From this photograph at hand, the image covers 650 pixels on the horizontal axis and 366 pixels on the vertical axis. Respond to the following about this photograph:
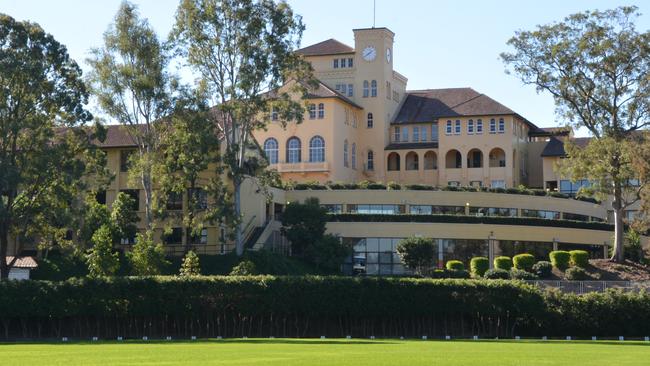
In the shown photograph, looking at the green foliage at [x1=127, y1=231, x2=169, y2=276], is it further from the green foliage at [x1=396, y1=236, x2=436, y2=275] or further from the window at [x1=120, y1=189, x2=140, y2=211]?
the green foliage at [x1=396, y1=236, x2=436, y2=275]

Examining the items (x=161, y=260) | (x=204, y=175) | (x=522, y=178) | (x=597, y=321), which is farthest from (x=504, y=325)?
(x=522, y=178)

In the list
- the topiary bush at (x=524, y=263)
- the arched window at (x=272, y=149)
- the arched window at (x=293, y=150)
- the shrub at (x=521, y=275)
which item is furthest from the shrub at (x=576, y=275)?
the arched window at (x=272, y=149)

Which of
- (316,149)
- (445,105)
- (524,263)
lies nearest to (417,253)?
(524,263)

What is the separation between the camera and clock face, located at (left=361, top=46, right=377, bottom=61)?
97.4 metres

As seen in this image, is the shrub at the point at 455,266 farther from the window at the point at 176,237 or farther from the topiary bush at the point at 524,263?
the window at the point at 176,237

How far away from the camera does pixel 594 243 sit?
82.2 metres

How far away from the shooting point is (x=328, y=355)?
3072 cm

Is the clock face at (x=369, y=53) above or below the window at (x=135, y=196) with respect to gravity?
above

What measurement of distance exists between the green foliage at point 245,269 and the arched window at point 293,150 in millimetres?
33568

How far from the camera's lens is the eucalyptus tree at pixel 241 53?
6222 centimetres

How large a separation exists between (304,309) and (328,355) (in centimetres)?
1692

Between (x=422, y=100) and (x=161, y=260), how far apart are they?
51.2 metres

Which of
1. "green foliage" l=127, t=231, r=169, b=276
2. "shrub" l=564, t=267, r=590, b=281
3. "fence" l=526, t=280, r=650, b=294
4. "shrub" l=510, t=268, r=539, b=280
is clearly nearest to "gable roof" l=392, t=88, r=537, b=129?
"shrub" l=564, t=267, r=590, b=281

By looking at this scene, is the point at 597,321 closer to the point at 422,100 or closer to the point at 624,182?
the point at 624,182
